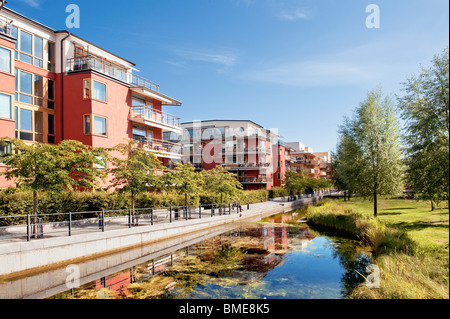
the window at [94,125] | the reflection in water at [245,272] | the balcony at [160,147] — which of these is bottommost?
the reflection in water at [245,272]

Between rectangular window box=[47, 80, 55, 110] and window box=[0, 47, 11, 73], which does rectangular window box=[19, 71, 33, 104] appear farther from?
window box=[0, 47, 11, 73]

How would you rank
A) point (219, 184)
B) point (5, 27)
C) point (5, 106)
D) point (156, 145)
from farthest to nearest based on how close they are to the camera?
1. point (156, 145)
2. point (219, 184)
3. point (5, 27)
4. point (5, 106)

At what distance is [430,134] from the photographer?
1091 cm

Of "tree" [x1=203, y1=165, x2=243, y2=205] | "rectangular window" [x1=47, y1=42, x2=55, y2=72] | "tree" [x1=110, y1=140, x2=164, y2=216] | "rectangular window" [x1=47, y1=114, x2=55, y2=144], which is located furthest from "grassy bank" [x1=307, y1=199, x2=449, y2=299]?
"rectangular window" [x1=47, y1=42, x2=55, y2=72]

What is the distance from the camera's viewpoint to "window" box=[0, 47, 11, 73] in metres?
17.5

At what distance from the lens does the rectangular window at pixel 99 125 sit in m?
22.9

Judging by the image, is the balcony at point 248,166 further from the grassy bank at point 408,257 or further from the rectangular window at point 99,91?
the grassy bank at point 408,257

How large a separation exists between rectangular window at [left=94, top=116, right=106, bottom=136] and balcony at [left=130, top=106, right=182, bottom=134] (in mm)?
→ 3408

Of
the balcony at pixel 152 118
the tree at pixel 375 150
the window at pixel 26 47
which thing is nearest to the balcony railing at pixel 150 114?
the balcony at pixel 152 118

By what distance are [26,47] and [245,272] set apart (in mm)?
22449

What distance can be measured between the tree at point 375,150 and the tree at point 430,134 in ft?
27.5

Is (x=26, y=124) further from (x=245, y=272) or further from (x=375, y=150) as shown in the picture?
(x=375, y=150)

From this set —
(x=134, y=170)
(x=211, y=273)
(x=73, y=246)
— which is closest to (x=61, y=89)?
(x=134, y=170)
